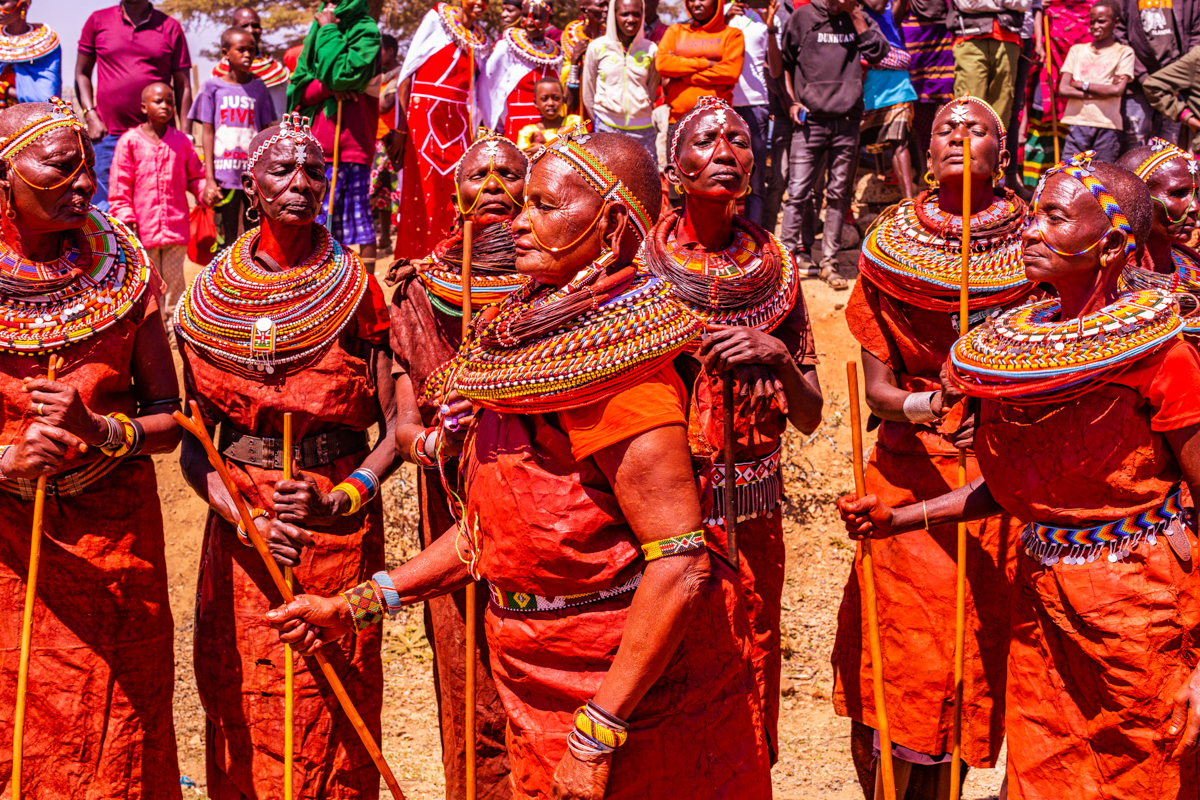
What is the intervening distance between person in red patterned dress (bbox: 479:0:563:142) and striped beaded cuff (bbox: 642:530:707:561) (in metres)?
7.34

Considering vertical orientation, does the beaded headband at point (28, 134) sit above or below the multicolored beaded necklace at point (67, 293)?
above

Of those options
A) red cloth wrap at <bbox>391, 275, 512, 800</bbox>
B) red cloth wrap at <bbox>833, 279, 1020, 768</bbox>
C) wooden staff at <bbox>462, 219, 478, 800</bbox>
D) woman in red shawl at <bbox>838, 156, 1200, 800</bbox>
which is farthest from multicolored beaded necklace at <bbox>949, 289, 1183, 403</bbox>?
red cloth wrap at <bbox>391, 275, 512, 800</bbox>

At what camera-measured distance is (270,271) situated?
4.39 m

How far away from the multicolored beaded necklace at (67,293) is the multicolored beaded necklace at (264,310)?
230mm

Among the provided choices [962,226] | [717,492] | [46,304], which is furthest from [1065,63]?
[46,304]

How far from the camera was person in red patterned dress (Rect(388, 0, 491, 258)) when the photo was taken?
31.6ft

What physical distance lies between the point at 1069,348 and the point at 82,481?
10.5 ft

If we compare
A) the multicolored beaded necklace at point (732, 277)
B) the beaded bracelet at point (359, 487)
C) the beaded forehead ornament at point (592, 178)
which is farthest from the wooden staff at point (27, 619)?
the multicolored beaded necklace at point (732, 277)

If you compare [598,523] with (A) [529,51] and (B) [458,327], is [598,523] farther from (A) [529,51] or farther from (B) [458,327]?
(A) [529,51]

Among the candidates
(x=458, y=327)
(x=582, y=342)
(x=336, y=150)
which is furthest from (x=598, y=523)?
(x=336, y=150)

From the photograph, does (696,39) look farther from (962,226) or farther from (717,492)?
(717,492)

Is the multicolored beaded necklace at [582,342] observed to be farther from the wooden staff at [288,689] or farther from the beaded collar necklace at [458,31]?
the beaded collar necklace at [458,31]

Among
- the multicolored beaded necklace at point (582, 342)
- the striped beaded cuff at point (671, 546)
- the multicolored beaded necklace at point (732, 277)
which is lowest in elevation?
the multicolored beaded necklace at point (732, 277)

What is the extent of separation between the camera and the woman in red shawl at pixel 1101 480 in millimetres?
3305
